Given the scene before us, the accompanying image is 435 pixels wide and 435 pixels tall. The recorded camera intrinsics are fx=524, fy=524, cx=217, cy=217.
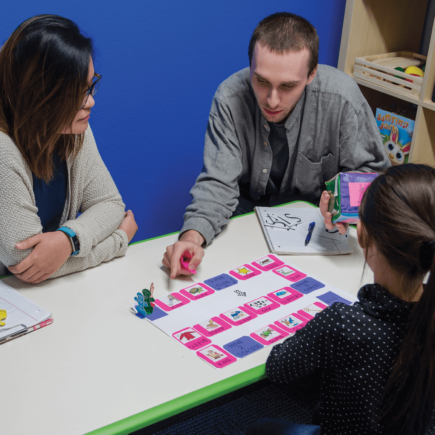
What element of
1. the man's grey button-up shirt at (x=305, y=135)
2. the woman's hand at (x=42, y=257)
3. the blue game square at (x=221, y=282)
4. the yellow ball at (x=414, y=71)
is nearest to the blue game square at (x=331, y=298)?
the blue game square at (x=221, y=282)

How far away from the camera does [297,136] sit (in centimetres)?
187

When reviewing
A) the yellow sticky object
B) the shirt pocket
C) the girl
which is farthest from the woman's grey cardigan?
the shirt pocket

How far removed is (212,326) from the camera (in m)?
1.16

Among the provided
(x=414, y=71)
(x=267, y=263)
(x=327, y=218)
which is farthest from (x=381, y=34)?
(x=267, y=263)

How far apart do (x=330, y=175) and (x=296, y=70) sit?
1.51 ft

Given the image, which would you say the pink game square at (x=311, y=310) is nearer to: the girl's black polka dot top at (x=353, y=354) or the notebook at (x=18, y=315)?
the girl's black polka dot top at (x=353, y=354)

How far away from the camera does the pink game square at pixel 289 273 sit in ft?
4.42

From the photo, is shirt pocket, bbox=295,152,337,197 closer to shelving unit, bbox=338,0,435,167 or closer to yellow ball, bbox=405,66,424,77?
shelving unit, bbox=338,0,435,167

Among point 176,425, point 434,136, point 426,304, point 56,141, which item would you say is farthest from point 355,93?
point 176,425

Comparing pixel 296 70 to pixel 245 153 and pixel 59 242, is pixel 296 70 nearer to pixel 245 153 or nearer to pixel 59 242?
pixel 245 153

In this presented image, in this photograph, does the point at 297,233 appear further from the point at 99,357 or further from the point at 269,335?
the point at 99,357

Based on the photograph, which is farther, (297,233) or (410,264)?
(297,233)

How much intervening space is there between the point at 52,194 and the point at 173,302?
51cm

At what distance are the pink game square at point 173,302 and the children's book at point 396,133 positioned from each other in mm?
1624
